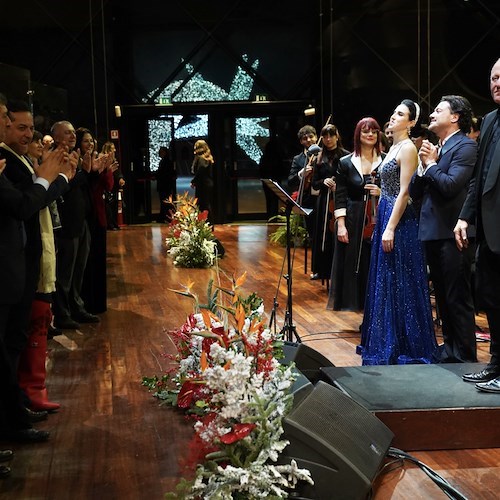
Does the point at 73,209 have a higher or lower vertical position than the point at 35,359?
higher

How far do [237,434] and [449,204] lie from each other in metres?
2.27

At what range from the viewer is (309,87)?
15.5m

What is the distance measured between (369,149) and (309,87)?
10.1 m

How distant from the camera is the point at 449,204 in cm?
455

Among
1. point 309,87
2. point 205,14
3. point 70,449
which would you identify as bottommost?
point 70,449

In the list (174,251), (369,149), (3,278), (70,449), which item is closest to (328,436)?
(70,449)

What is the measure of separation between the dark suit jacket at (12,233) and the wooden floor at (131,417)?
2.48ft

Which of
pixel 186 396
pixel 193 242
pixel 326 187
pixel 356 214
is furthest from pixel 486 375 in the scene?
pixel 193 242

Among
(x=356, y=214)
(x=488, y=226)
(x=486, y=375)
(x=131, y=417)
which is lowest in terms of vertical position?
(x=131, y=417)

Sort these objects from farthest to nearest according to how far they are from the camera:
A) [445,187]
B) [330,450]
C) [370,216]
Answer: [370,216], [445,187], [330,450]

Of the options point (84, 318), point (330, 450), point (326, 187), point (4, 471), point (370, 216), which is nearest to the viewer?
point (330, 450)

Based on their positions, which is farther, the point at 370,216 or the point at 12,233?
Answer: the point at 370,216

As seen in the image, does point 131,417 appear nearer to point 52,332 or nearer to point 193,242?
point 52,332

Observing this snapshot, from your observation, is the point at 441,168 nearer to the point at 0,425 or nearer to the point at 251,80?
the point at 0,425
